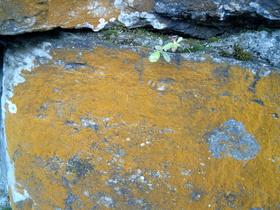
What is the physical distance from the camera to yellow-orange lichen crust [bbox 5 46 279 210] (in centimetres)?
100

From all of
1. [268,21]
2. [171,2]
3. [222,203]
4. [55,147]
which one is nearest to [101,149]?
[55,147]

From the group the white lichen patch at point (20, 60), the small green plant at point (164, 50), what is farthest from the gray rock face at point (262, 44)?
the white lichen patch at point (20, 60)

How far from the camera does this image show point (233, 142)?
1.01 metres

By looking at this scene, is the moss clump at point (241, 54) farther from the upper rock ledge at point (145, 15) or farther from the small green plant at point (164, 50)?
the small green plant at point (164, 50)

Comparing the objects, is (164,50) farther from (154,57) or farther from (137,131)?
(137,131)

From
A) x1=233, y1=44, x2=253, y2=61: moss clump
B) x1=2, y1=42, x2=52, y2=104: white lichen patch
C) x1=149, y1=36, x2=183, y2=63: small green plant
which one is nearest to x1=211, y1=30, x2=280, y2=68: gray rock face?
x1=233, y1=44, x2=253, y2=61: moss clump

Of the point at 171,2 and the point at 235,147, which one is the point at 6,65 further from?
the point at 235,147

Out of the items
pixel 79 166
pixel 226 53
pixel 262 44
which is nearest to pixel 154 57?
pixel 226 53

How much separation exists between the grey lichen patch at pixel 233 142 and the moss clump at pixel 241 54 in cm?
26

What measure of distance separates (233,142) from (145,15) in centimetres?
64

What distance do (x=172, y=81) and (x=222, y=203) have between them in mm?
553

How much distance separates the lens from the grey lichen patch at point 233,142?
0.99 meters

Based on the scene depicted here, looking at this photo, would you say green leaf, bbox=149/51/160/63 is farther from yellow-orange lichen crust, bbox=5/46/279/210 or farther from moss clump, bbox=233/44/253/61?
Answer: moss clump, bbox=233/44/253/61

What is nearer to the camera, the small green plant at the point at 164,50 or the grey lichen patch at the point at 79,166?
the small green plant at the point at 164,50
